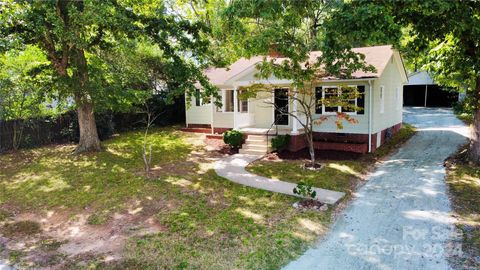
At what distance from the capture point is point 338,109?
14883mm

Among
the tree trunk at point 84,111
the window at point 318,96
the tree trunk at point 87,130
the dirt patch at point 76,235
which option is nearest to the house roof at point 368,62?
the window at point 318,96

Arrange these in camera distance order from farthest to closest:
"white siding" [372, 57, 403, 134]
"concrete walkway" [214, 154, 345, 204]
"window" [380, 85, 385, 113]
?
"window" [380, 85, 385, 113]
"white siding" [372, 57, 403, 134]
"concrete walkway" [214, 154, 345, 204]

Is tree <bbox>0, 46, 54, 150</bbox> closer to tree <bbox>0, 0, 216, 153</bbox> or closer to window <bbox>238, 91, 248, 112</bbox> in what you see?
tree <bbox>0, 0, 216, 153</bbox>

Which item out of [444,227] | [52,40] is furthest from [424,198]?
[52,40]

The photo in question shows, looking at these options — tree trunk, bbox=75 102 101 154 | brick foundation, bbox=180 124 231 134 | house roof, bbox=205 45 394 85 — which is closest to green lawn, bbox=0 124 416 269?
tree trunk, bbox=75 102 101 154

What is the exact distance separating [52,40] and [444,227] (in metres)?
14.2

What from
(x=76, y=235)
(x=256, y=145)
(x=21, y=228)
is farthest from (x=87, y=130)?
(x=76, y=235)

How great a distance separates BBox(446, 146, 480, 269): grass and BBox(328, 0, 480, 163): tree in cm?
68

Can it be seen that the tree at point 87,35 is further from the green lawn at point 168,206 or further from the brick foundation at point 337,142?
the brick foundation at point 337,142

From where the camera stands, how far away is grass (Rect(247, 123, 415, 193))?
10.3 m

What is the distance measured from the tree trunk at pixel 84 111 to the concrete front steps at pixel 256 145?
21.8 feet

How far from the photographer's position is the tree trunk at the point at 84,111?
13.7 m

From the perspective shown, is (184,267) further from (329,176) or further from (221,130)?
(221,130)

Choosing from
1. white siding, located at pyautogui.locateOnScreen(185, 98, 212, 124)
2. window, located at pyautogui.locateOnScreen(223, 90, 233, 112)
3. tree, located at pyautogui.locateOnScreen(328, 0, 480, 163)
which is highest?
tree, located at pyautogui.locateOnScreen(328, 0, 480, 163)
